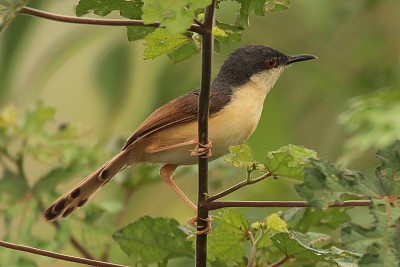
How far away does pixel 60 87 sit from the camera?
7.08 m

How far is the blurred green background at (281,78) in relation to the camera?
4930mm

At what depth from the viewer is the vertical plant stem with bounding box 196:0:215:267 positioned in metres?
1.90

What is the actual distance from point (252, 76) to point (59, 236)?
39.2 inches

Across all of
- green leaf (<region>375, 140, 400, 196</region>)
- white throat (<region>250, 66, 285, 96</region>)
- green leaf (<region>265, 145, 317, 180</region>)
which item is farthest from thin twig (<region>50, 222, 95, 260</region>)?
green leaf (<region>375, 140, 400, 196</region>)

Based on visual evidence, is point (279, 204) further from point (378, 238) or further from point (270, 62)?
point (270, 62)

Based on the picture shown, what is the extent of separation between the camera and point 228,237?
240 centimetres

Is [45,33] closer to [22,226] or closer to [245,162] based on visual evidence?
[22,226]

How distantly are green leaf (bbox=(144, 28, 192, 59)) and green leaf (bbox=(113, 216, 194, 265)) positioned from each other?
0.69m

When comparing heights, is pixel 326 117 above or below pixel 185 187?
above

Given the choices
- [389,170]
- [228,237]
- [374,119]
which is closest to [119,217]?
[374,119]

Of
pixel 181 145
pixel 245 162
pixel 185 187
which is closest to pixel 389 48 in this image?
pixel 185 187

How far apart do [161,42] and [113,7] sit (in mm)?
161

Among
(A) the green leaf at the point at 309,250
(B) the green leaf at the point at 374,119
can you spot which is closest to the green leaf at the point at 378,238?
(A) the green leaf at the point at 309,250

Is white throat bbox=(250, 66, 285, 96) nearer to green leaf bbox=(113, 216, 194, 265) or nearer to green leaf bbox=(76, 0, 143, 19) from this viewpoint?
green leaf bbox=(113, 216, 194, 265)
